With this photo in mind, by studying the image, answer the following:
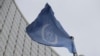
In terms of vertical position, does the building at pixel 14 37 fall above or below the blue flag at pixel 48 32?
above

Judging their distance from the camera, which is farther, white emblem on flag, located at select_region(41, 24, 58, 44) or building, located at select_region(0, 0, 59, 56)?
building, located at select_region(0, 0, 59, 56)

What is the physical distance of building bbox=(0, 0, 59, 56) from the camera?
22.0 metres

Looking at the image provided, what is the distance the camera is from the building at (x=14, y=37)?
21980 mm

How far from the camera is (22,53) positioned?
23.0m

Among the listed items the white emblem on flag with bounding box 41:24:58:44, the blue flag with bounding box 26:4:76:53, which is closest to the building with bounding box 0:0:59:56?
the blue flag with bounding box 26:4:76:53

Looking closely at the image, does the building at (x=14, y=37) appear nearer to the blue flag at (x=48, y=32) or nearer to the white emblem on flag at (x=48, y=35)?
the blue flag at (x=48, y=32)

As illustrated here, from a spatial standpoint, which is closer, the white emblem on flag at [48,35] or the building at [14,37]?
the white emblem on flag at [48,35]

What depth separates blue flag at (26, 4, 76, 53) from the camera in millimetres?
10578

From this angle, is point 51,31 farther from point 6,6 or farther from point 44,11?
point 6,6

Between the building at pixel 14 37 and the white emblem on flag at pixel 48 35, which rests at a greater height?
the building at pixel 14 37

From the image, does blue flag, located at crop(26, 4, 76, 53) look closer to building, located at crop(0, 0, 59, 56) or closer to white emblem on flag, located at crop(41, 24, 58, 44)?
white emblem on flag, located at crop(41, 24, 58, 44)

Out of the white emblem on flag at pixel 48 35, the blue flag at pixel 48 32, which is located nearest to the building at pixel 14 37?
the blue flag at pixel 48 32

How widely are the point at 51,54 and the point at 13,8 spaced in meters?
7.02

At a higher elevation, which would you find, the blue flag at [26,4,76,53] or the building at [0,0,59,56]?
the building at [0,0,59,56]
